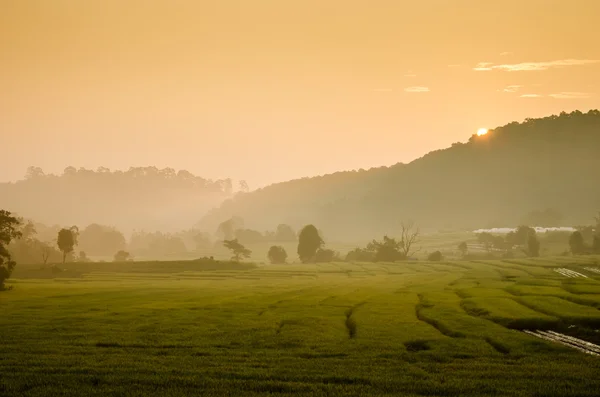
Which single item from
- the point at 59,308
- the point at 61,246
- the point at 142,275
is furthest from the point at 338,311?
the point at 61,246

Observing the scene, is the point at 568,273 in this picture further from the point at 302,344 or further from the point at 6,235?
the point at 6,235

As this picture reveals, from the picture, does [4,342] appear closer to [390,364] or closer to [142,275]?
[390,364]

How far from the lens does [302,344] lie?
47.6 m

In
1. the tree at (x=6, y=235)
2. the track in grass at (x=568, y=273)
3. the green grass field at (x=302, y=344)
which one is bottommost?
Result: the green grass field at (x=302, y=344)

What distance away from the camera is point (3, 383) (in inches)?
1350

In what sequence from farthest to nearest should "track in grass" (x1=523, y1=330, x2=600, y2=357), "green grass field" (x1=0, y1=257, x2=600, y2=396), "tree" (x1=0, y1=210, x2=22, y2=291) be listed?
1. "tree" (x1=0, y1=210, x2=22, y2=291)
2. "track in grass" (x1=523, y1=330, x2=600, y2=357)
3. "green grass field" (x1=0, y1=257, x2=600, y2=396)

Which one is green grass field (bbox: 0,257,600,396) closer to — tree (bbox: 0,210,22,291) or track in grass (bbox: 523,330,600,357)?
track in grass (bbox: 523,330,600,357)

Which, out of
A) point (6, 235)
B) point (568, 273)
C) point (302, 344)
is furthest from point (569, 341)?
point (6, 235)

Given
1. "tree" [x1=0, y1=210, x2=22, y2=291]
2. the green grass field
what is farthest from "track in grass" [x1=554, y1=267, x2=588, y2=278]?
"tree" [x1=0, y1=210, x2=22, y2=291]

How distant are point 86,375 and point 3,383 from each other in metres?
4.68

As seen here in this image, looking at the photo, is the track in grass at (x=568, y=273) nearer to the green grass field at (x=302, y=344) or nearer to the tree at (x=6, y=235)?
the green grass field at (x=302, y=344)

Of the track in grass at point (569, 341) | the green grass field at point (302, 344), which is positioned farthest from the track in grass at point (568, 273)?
the track in grass at point (569, 341)

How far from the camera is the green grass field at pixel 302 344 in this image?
34844mm

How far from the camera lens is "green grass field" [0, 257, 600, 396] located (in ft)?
114
